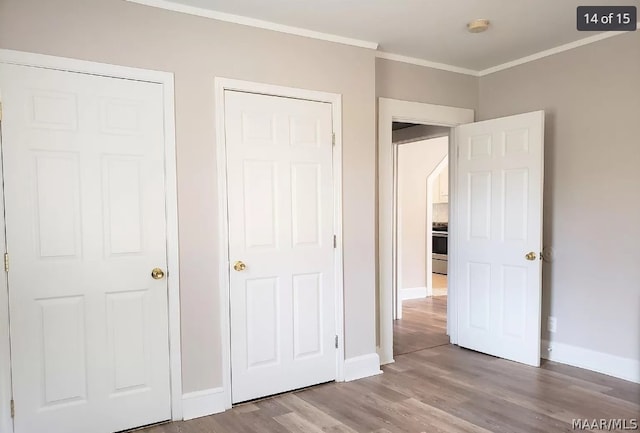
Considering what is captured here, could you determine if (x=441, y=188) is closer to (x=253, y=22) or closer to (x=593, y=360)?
(x=593, y=360)

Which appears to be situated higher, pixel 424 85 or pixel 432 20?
pixel 432 20

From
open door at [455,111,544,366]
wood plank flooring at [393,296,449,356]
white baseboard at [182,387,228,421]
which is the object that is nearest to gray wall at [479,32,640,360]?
open door at [455,111,544,366]

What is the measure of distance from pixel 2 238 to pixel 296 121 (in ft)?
6.11

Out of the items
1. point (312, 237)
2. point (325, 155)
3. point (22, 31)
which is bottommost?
point (312, 237)

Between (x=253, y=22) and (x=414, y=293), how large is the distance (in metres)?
4.70

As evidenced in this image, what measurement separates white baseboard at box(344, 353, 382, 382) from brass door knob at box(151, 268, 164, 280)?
152 cm

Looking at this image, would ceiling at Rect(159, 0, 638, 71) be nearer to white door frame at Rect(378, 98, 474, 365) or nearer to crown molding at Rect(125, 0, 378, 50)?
crown molding at Rect(125, 0, 378, 50)

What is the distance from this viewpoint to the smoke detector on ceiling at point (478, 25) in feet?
10.2

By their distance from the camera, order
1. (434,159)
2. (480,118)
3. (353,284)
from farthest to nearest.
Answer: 1. (434,159)
2. (480,118)
3. (353,284)

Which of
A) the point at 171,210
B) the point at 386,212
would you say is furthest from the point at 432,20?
the point at 171,210

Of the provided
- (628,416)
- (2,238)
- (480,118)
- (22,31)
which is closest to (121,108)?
(22,31)

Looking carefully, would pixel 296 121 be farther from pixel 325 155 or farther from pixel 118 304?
pixel 118 304

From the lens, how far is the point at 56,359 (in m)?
2.48

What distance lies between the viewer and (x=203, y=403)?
287cm
